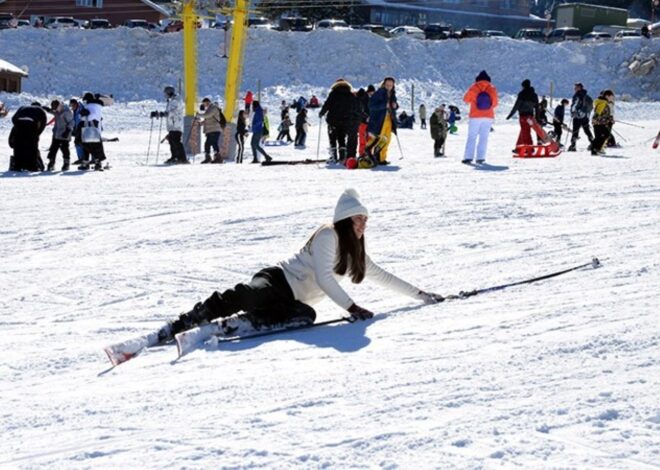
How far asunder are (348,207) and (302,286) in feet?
1.74

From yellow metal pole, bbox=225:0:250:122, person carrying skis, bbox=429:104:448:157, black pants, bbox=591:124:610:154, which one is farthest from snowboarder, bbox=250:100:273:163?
black pants, bbox=591:124:610:154

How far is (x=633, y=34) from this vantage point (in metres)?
53.8

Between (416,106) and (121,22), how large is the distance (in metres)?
22.1

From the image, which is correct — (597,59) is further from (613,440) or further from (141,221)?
(613,440)

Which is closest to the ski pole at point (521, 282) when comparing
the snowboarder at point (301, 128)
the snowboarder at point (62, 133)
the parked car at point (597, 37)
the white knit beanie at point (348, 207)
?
the white knit beanie at point (348, 207)

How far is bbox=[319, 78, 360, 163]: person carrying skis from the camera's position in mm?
15633

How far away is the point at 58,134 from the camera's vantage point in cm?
1623

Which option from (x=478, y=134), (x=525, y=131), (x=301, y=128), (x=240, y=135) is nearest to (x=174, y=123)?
(x=240, y=135)

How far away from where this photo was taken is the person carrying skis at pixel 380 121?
50.6 ft

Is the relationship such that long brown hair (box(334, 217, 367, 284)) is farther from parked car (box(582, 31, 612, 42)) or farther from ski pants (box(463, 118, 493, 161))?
parked car (box(582, 31, 612, 42))

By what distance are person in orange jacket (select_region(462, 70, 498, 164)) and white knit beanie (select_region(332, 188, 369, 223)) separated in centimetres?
1018

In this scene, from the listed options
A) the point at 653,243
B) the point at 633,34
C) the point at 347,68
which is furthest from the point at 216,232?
the point at 633,34

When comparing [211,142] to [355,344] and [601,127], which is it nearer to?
[601,127]

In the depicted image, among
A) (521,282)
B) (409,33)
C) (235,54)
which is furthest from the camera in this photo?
(409,33)
